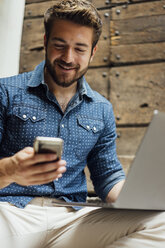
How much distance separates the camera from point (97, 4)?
2174 millimetres

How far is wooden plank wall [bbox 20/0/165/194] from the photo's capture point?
6.61 ft

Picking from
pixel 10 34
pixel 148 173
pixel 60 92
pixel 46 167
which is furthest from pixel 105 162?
pixel 10 34

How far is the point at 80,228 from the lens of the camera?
126cm

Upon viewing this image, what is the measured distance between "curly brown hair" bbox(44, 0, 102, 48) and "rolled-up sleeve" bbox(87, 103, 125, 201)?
354mm

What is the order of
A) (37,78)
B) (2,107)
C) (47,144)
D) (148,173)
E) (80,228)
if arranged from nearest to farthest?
(47,144)
(148,173)
(80,228)
(2,107)
(37,78)

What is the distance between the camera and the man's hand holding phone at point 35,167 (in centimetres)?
89

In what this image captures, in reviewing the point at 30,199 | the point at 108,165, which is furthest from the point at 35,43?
the point at 30,199

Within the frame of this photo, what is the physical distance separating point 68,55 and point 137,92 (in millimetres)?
707

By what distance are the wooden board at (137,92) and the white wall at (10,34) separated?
613mm

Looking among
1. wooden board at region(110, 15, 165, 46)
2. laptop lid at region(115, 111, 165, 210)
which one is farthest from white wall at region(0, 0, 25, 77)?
laptop lid at region(115, 111, 165, 210)

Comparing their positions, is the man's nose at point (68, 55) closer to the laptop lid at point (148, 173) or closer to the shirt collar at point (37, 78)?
the shirt collar at point (37, 78)

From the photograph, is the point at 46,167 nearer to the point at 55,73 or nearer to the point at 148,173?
the point at 148,173

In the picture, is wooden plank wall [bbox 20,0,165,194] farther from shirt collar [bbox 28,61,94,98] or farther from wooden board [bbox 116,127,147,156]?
shirt collar [bbox 28,61,94,98]

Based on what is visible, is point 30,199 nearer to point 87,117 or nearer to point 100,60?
point 87,117
